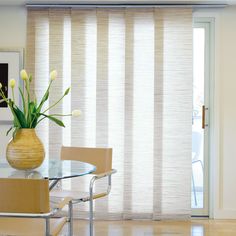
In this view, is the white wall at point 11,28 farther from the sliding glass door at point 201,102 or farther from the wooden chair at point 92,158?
the sliding glass door at point 201,102

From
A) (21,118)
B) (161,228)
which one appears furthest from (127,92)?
(21,118)

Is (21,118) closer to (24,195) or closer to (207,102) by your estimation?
(24,195)

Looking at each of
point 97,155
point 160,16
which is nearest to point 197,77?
point 160,16

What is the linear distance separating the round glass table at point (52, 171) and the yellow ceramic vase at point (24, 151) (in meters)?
0.05

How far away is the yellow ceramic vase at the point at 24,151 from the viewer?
2.69 metres

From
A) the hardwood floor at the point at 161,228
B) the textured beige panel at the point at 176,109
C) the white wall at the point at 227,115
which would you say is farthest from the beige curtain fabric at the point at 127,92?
the white wall at the point at 227,115

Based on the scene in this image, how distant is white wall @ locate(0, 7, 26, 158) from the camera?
14.6 feet

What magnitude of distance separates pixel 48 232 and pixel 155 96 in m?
2.35

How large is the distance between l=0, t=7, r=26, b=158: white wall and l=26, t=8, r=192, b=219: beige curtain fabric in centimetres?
15

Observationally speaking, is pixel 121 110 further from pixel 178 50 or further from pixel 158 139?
pixel 178 50

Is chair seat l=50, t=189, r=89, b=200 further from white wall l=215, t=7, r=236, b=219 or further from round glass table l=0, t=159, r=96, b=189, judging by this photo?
white wall l=215, t=7, r=236, b=219

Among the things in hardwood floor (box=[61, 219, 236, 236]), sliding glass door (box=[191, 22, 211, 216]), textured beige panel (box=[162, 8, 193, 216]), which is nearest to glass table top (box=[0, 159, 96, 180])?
hardwood floor (box=[61, 219, 236, 236])

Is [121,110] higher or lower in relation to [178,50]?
lower

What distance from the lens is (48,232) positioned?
7.48 feet
